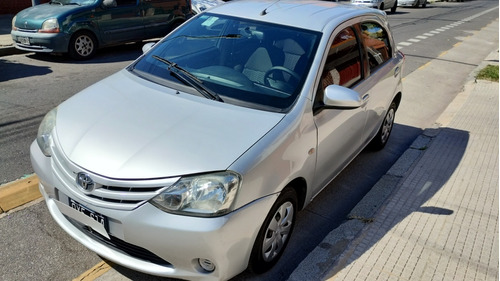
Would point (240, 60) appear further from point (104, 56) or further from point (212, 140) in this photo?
point (104, 56)

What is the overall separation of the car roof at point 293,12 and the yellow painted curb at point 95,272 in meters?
2.29

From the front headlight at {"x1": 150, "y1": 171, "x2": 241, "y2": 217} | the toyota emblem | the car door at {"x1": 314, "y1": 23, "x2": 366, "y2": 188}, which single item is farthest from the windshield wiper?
the toyota emblem

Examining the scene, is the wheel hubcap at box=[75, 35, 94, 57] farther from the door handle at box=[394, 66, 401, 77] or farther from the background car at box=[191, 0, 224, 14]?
the door handle at box=[394, 66, 401, 77]

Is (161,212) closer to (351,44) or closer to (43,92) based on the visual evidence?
(351,44)

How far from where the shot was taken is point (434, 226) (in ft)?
12.3

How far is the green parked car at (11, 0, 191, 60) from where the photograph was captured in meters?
8.83

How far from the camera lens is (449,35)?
17.4 meters

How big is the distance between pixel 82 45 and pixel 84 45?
0.05 meters

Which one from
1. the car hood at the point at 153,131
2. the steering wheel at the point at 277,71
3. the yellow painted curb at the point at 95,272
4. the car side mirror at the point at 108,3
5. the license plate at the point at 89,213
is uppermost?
the steering wheel at the point at 277,71

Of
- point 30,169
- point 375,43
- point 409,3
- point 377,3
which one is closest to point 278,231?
point 375,43

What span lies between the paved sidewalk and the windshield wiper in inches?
53.4

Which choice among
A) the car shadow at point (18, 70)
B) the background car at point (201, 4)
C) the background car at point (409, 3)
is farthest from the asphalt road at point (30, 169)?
the background car at point (409, 3)

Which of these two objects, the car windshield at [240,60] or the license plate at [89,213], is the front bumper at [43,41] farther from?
the license plate at [89,213]

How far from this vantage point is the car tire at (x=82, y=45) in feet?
29.9
